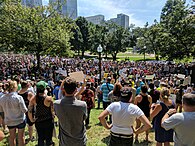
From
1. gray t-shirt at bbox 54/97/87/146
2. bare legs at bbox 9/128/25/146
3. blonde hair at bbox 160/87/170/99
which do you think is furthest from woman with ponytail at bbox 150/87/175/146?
bare legs at bbox 9/128/25/146

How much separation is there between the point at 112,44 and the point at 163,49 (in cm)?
2432

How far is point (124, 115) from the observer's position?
292 centimetres

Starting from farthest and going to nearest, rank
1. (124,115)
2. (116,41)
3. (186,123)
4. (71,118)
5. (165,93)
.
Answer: (116,41)
(165,93)
(71,118)
(124,115)
(186,123)

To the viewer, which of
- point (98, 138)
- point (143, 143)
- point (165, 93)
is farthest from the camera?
point (98, 138)

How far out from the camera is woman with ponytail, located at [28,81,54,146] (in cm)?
379

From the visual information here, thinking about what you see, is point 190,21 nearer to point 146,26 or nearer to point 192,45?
point 192,45

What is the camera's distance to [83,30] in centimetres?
5681

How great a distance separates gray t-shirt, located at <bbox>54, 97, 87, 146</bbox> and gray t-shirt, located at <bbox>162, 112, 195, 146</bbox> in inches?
47.4

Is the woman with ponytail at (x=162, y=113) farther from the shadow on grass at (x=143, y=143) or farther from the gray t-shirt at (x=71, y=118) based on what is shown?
Result: the gray t-shirt at (x=71, y=118)

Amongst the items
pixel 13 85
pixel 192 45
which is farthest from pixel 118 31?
pixel 13 85

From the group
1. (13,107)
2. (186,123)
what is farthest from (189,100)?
(13,107)

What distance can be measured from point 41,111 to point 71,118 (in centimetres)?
104

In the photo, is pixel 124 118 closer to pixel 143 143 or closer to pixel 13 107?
pixel 13 107

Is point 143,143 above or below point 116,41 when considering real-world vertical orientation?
below
